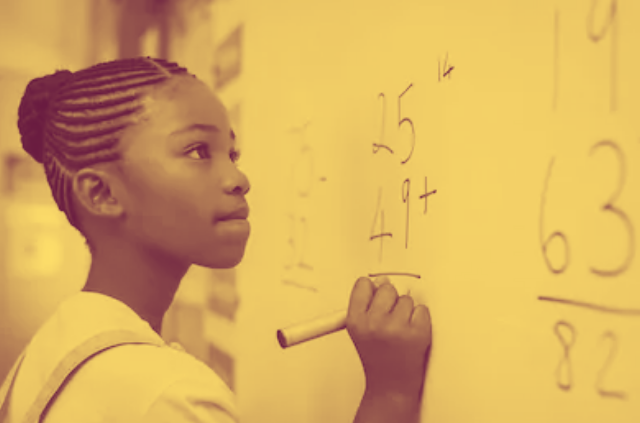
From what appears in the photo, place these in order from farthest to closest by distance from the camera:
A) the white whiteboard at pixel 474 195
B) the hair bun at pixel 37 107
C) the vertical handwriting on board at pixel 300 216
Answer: the vertical handwriting on board at pixel 300 216, the hair bun at pixel 37 107, the white whiteboard at pixel 474 195

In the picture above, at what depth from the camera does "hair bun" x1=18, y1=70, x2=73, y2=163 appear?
1.64 ft

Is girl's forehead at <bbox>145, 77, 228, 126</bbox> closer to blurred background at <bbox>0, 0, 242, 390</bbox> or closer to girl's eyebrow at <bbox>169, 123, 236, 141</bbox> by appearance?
girl's eyebrow at <bbox>169, 123, 236, 141</bbox>

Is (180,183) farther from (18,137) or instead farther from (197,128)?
(18,137)

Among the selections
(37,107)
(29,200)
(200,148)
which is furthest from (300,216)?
(29,200)

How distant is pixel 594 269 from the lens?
0.91ft

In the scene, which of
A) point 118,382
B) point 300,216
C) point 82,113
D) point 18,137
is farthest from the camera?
point 18,137

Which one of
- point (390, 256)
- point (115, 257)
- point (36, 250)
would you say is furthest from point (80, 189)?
point (36, 250)

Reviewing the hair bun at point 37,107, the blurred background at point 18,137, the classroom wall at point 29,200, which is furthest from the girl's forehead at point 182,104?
the classroom wall at point 29,200

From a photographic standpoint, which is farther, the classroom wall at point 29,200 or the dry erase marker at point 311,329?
the classroom wall at point 29,200

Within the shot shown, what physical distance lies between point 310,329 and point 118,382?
156 millimetres

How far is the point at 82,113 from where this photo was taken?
0.47 meters

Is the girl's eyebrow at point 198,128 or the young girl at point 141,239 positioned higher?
the girl's eyebrow at point 198,128

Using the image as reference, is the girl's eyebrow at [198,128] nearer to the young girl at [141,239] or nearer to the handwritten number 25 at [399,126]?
the young girl at [141,239]

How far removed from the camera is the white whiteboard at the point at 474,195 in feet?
0.90
